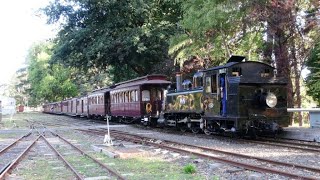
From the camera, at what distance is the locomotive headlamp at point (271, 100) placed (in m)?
14.5

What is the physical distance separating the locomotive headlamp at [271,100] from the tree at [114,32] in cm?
1864

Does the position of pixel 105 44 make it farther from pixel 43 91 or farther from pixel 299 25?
pixel 43 91

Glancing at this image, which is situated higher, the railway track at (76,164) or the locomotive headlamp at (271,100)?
the locomotive headlamp at (271,100)

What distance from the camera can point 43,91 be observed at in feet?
267

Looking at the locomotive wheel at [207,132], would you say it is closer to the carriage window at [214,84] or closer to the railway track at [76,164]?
the carriage window at [214,84]

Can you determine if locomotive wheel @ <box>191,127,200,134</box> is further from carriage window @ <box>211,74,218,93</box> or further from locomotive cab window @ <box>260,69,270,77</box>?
locomotive cab window @ <box>260,69,270,77</box>

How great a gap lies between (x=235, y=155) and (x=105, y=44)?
77.1ft

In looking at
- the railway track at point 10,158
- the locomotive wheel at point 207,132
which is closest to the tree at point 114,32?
the locomotive wheel at point 207,132

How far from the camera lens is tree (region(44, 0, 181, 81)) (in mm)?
33406

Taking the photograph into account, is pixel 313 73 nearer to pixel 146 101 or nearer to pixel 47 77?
pixel 146 101

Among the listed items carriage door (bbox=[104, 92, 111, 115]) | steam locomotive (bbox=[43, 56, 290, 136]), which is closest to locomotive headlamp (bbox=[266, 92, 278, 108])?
steam locomotive (bbox=[43, 56, 290, 136])

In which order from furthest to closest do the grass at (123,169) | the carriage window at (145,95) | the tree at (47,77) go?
1. the tree at (47,77)
2. the carriage window at (145,95)
3. the grass at (123,169)

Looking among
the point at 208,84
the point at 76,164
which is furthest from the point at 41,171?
the point at 208,84

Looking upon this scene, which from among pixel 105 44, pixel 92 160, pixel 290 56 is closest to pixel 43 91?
pixel 105 44
